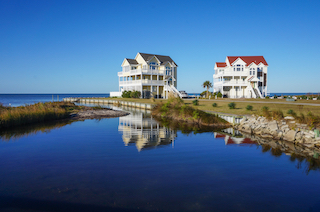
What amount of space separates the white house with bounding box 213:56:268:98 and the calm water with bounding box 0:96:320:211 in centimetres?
3855

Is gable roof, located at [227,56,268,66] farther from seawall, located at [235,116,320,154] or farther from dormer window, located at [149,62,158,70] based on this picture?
seawall, located at [235,116,320,154]

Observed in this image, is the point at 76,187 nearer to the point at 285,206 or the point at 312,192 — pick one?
the point at 285,206

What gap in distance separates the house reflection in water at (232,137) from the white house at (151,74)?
39.1 m

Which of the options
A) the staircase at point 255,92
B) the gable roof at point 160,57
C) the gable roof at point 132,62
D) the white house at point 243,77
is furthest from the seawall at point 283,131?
the gable roof at point 132,62

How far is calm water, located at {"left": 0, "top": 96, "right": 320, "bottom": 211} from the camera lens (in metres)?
6.95

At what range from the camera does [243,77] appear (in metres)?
52.7

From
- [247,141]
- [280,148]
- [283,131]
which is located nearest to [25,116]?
[247,141]

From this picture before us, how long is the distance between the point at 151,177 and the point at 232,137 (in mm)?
9586

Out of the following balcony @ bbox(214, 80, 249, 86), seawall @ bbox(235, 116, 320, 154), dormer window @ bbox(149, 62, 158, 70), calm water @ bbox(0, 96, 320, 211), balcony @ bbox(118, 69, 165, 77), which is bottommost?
calm water @ bbox(0, 96, 320, 211)

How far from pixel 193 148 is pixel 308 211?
7286mm

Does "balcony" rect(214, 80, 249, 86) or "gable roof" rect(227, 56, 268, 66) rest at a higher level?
"gable roof" rect(227, 56, 268, 66)

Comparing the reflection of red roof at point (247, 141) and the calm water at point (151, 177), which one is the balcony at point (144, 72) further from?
the calm water at point (151, 177)

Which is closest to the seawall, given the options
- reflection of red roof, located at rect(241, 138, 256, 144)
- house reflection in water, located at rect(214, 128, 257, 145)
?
house reflection in water, located at rect(214, 128, 257, 145)

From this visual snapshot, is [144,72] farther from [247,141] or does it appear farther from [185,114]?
[247,141]
